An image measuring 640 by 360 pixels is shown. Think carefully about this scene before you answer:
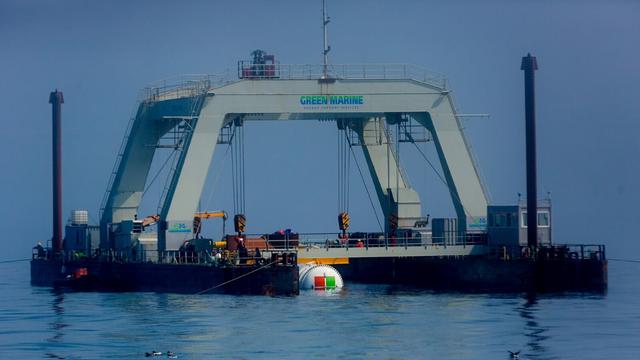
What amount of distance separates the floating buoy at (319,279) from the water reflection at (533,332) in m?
10.2

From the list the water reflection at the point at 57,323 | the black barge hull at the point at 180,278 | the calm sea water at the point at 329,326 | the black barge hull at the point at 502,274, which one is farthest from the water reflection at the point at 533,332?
the water reflection at the point at 57,323

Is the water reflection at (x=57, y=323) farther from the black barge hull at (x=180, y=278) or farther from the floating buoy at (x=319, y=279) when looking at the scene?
A: the floating buoy at (x=319, y=279)

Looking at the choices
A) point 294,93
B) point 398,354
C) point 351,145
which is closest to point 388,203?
point 351,145

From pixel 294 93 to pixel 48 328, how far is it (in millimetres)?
20215

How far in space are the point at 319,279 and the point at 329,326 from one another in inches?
670

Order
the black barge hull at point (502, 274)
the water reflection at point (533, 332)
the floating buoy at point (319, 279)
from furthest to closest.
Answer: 1. the floating buoy at point (319, 279)
2. the black barge hull at point (502, 274)
3. the water reflection at point (533, 332)

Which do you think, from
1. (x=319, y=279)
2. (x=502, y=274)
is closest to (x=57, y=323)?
(x=319, y=279)

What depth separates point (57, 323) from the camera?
208 ft

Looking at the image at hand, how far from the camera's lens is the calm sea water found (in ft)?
174

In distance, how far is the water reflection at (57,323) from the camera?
2112 inches

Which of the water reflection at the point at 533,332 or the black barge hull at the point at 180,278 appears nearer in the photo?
the water reflection at the point at 533,332

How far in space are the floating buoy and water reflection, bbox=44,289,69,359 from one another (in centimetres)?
1038

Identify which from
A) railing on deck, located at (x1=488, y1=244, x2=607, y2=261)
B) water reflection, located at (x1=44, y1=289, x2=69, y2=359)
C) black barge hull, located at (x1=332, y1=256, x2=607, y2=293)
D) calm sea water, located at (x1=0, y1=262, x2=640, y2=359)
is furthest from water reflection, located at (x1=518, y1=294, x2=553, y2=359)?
water reflection, located at (x1=44, y1=289, x2=69, y2=359)

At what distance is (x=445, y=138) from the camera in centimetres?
7912
